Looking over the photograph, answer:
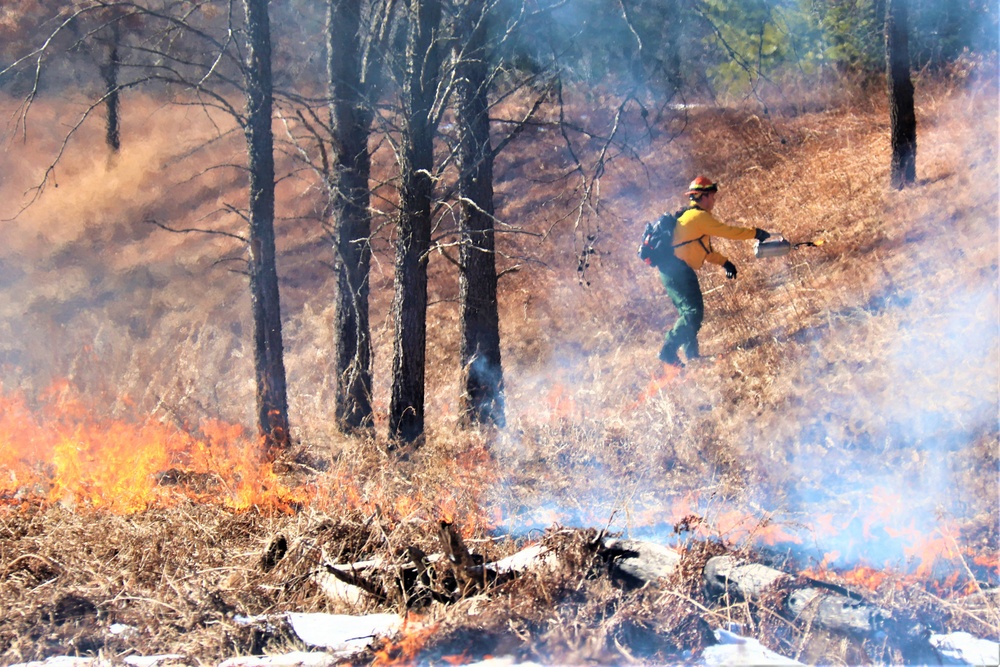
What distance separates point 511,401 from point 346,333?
6.93 feet

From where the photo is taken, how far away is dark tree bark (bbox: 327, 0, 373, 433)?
9938mm

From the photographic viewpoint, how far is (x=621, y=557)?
192 inches

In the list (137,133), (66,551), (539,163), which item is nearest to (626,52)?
(66,551)

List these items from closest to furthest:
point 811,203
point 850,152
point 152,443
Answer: point 152,443 < point 811,203 < point 850,152

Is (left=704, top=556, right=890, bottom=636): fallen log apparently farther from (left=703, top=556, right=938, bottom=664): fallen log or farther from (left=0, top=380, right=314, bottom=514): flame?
(left=0, top=380, right=314, bottom=514): flame

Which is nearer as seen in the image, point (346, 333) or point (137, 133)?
point (346, 333)

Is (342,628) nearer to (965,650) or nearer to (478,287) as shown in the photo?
(965,650)

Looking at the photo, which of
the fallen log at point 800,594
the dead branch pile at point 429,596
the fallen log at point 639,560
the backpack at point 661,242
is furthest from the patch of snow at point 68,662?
the backpack at point 661,242

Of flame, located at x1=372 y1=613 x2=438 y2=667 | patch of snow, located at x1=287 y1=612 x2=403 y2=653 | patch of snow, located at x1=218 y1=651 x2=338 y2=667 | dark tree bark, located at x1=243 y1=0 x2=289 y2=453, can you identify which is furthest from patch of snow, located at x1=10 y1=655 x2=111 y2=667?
dark tree bark, located at x1=243 y1=0 x2=289 y2=453

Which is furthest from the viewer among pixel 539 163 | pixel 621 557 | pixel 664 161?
pixel 539 163

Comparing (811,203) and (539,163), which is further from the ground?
(539,163)

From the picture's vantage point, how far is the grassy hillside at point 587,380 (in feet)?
18.4

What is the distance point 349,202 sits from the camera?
9.80 meters

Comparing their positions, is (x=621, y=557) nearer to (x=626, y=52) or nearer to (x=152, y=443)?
(x=152, y=443)
